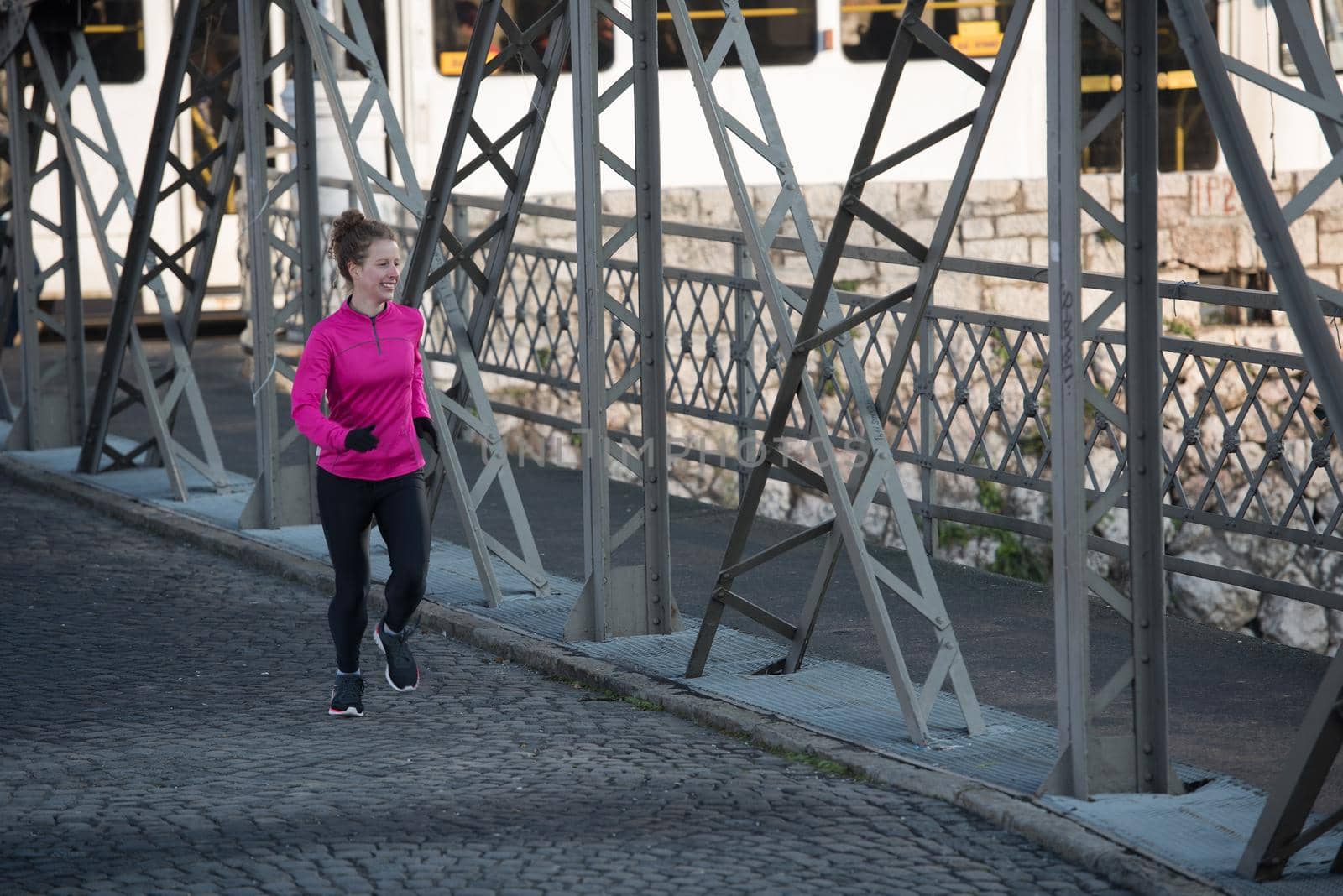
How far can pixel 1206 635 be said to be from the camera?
25.3 feet

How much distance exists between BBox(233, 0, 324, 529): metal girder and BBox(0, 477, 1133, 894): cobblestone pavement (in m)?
2.29

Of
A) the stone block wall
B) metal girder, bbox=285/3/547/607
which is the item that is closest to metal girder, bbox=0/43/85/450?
the stone block wall

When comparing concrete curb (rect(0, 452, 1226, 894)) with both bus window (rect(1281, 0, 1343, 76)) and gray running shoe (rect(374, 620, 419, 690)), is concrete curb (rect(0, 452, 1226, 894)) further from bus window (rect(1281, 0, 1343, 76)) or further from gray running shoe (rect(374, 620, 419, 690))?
bus window (rect(1281, 0, 1343, 76))

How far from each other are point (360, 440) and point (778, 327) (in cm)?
146

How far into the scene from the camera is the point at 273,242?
10.4 metres

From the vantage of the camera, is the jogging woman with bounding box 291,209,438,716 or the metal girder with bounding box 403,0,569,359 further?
the metal girder with bounding box 403,0,569,359

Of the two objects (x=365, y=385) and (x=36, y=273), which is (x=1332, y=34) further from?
(x=365, y=385)

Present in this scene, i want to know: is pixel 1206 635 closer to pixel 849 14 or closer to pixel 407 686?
pixel 407 686


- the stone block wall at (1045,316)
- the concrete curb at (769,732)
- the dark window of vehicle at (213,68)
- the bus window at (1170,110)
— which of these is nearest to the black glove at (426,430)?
the concrete curb at (769,732)

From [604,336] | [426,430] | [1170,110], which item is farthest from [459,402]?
[1170,110]

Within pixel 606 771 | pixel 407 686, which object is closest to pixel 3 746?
pixel 407 686

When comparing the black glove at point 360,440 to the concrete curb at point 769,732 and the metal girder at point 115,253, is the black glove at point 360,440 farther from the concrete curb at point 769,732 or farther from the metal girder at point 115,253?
the metal girder at point 115,253

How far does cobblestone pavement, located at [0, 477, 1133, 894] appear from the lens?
5062mm

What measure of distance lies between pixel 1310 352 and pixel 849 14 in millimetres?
14285
